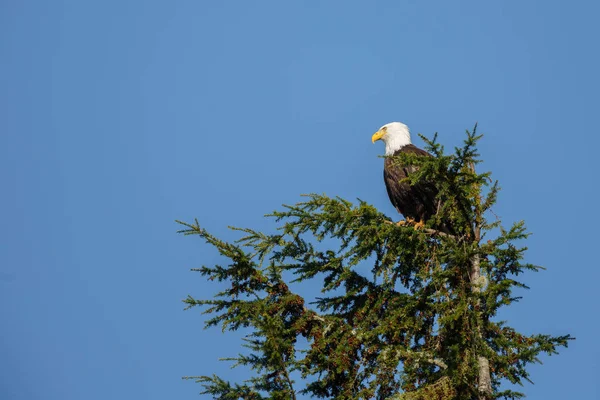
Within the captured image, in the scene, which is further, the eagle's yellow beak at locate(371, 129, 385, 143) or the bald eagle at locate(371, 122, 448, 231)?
the eagle's yellow beak at locate(371, 129, 385, 143)

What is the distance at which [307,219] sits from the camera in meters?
6.39

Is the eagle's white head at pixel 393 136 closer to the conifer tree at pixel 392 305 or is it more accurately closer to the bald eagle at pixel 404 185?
the bald eagle at pixel 404 185

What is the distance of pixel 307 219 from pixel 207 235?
2.97 feet

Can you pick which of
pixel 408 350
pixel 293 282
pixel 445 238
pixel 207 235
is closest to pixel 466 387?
pixel 408 350

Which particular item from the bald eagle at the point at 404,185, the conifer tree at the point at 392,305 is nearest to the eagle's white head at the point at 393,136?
the bald eagle at the point at 404,185

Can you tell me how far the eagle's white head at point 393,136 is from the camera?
10.8 meters

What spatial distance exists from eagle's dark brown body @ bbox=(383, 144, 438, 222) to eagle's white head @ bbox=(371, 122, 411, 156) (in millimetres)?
440

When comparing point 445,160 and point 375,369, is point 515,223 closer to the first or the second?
point 445,160

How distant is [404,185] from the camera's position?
938 cm

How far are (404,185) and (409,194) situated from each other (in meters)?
0.13

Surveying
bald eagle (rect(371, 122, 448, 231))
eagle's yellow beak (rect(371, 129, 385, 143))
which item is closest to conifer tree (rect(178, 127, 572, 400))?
bald eagle (rect(371, 122, 448, 231))

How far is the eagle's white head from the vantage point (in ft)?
35.6

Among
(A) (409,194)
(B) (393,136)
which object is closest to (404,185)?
(A) (409,194)

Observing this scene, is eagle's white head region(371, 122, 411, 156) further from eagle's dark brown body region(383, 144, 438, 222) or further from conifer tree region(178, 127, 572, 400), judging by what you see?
conifer tree region(178, 127, 572, 400)
